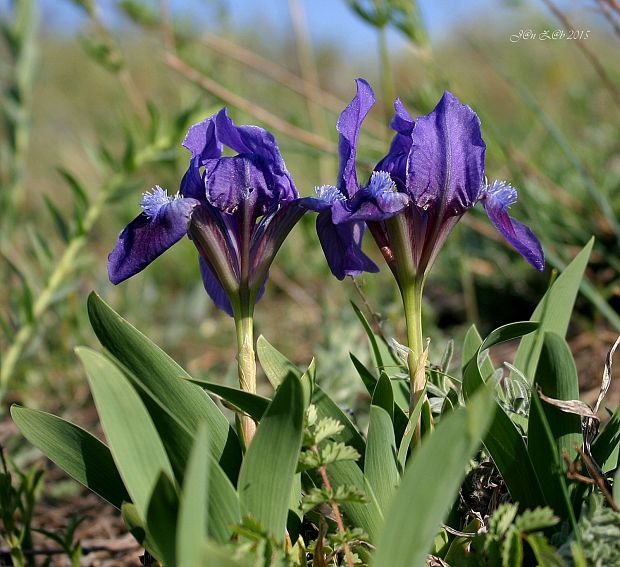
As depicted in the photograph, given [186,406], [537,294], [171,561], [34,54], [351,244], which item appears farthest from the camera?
[537,294]

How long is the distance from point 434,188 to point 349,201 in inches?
5.7

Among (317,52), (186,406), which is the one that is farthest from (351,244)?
(317,52)

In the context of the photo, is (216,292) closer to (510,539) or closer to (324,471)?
(324,471)

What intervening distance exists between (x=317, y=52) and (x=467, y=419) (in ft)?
56.3

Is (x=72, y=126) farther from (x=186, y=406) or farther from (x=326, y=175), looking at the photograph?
(x=186, y=406)

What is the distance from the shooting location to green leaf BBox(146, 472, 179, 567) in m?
0.91

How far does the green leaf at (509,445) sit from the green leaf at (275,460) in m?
0.32

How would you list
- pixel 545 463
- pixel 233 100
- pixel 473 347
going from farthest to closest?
pixel 233 100, pixel 473 347, pixel 545 463

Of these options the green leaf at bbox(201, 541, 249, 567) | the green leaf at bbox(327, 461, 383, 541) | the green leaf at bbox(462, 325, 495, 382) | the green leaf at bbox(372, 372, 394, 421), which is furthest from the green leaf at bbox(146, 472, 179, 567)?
the green leaf at bbox(462, 325, 495, 382)

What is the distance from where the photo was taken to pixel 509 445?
3.77 ft

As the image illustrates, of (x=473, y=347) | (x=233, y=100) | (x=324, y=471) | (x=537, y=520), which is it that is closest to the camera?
(x=537, y=520)

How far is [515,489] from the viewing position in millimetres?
1193

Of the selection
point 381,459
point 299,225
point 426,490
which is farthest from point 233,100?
point 426,490

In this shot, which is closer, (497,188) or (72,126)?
(497,188)
